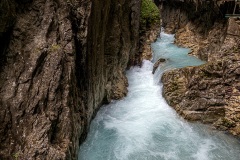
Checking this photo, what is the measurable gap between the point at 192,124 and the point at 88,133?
18.6 ft

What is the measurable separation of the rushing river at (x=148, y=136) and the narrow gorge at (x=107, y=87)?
48mm

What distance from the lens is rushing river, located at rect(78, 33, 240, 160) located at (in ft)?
37.5

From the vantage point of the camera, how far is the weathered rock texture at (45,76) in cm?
714

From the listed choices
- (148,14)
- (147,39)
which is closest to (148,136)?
(147,39)

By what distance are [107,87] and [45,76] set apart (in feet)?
25.8

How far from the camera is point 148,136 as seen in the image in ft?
42.0

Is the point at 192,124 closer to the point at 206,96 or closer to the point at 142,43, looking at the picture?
the point at 206,96

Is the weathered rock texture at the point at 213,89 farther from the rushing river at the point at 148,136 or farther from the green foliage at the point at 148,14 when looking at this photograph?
the green foliage at the point at 148,14

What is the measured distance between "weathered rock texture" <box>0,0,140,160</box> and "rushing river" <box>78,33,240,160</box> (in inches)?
58.8

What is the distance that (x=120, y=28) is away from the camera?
55.7ft

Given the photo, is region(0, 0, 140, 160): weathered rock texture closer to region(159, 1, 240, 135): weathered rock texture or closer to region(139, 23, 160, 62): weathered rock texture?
region(159, 1, 240, 135): weathered rock texture

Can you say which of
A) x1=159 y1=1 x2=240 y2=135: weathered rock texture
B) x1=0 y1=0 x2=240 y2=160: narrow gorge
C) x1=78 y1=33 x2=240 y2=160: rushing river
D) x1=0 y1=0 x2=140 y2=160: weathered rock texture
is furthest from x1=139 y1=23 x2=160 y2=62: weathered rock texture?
x1=0 y1=0 x2=140 y2=160: weathered rock texture

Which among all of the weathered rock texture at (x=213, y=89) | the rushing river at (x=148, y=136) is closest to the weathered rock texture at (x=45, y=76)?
the rushing river at (x=148, y=136)

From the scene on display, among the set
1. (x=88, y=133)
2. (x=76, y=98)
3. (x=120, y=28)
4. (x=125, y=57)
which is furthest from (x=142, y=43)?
(x=76, y=98)
